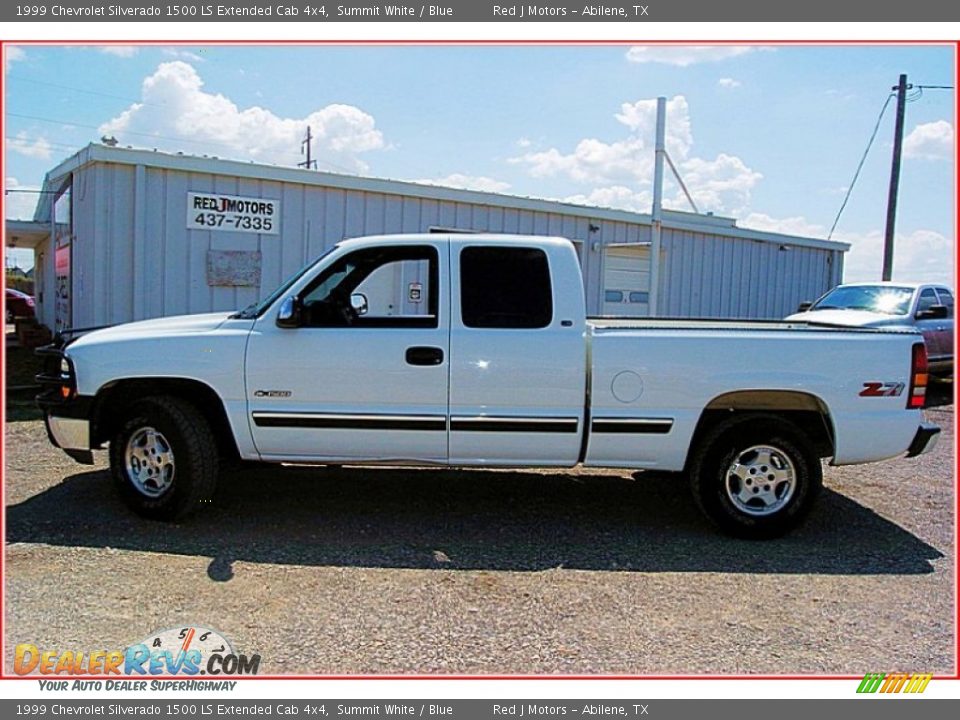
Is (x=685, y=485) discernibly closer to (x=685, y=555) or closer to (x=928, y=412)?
(x=685, y=555)

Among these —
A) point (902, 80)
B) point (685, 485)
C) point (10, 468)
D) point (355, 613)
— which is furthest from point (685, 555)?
point (902, 80)

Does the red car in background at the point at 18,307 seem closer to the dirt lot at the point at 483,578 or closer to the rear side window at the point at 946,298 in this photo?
the dirt lot at the point at 483,578

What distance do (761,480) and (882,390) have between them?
38.8 inches

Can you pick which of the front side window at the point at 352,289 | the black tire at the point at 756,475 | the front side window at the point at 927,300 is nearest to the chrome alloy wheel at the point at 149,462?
the front side window at the point at 352,289

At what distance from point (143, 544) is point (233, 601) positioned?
1.14 m

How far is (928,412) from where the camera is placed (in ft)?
35.0

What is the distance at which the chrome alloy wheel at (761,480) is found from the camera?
4.96m

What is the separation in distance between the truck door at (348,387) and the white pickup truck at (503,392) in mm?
11

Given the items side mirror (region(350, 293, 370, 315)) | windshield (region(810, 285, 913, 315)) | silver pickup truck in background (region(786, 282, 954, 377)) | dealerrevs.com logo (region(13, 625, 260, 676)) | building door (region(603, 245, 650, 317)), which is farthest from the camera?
building door (region(603, 245, 650, 317))

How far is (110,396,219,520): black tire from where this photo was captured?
16.3 ft

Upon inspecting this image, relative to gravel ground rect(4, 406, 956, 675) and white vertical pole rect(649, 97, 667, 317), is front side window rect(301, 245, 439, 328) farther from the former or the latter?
white vertical pole rect(649, 97, 667, 317)

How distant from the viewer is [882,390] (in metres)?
4.90

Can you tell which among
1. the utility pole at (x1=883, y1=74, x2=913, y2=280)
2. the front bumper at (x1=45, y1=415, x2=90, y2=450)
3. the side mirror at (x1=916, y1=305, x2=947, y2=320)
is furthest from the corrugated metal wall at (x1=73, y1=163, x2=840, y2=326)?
the utility pole at (x1=883, y1=74, x2=913, y2=280)

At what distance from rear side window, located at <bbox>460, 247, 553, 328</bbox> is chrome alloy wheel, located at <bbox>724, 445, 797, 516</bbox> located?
5.34 ft
